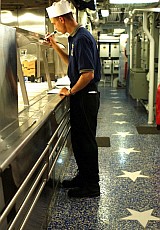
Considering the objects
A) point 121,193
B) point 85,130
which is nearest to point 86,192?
point 121,193

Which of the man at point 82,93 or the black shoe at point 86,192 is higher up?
the man at point 82,93

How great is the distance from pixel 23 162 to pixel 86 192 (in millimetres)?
1734

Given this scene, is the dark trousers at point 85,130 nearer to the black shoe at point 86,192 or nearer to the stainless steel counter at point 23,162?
the black shoe at point 86,192

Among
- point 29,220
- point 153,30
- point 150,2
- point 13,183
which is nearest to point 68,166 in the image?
point 29,220

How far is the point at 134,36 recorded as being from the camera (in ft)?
38.0

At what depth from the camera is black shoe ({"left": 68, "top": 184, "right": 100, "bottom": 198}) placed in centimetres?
349

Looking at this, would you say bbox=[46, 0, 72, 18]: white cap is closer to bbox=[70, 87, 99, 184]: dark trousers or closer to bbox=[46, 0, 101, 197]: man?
bbox=[46, 0, 101, 197]: man

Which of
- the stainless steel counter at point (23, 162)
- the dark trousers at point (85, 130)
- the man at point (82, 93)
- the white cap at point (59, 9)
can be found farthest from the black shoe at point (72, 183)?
the white cap at point (59, 9)

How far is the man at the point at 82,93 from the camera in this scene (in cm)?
318

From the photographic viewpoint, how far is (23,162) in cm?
191

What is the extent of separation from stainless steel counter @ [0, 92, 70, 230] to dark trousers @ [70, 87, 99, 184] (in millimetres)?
423

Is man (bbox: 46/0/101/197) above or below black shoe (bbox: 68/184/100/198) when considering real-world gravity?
above

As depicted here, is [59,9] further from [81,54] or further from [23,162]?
[23,162]

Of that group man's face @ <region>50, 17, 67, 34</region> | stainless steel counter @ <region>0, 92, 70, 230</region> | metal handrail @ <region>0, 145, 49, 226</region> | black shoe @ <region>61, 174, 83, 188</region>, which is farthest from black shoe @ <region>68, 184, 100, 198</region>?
man's face @ <region>50, 17, 67, 34</region>
